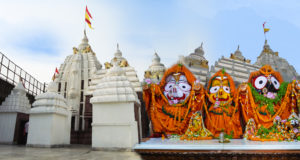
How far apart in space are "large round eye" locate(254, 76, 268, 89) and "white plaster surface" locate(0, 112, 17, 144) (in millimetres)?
11069

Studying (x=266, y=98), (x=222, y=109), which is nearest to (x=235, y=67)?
(x=266, y=98)

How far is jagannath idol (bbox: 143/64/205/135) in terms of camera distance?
10.7m

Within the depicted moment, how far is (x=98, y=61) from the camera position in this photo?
20203 millimetres

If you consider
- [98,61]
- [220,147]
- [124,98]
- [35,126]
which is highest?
[98,61]

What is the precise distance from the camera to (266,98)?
411 inches

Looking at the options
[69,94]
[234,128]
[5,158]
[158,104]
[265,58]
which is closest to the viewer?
[5,158]

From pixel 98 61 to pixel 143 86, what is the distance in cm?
993

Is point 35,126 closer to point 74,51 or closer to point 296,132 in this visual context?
point 296,132

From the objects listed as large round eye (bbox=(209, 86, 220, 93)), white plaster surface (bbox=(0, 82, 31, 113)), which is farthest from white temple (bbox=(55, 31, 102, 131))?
large round eye (bbox=(209, 86, 220, 93))

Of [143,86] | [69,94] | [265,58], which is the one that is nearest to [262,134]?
[143,86]

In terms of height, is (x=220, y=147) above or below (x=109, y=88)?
below

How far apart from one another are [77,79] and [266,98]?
13.1m

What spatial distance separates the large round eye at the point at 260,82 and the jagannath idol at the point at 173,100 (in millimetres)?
2429

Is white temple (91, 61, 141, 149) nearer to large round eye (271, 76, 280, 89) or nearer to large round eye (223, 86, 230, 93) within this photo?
large round eye (223, 86, 230, 93)
